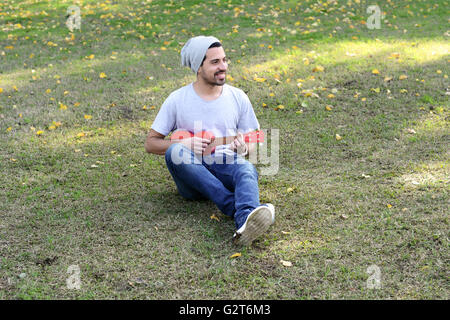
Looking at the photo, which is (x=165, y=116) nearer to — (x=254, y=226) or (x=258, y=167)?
(x=254, y=226)

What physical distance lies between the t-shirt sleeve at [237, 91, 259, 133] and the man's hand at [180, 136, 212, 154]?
1.25 feet

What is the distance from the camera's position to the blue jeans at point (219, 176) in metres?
3.61

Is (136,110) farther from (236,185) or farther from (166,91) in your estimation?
(236,185)

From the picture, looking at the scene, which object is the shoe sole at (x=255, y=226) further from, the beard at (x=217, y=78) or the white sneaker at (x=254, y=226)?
the beard at (x=217, y=78)

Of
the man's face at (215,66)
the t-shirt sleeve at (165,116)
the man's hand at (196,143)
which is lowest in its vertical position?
the man's hand at (196,143)

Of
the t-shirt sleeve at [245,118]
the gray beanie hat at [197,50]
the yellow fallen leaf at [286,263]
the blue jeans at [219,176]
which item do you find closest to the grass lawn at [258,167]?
the yellow fallen leaf at [286,263]

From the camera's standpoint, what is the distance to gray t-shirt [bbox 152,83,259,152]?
3914 millimetres

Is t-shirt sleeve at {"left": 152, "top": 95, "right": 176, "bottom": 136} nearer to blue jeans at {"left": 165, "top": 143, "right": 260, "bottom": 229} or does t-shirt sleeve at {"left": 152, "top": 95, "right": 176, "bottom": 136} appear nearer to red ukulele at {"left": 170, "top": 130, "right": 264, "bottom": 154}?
red ukulele at {"left": 170, "top": 130, "right": 264, "bottom": 154}

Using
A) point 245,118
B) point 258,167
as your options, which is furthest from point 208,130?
point 258,167

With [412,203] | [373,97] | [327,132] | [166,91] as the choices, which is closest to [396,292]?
[412,203]

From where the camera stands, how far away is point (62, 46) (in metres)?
9.52

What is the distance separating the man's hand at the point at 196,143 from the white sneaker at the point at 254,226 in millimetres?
686

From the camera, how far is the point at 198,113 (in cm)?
391

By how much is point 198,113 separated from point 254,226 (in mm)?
1026
